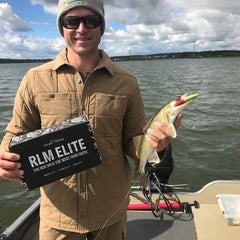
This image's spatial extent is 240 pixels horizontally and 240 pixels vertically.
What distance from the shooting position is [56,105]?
2463mm

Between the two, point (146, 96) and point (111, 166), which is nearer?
point (111, 166)

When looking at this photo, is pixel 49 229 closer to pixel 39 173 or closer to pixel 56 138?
pixel 39 173

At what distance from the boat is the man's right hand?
1.81 metres

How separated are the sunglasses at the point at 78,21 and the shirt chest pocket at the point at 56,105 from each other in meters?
0.71

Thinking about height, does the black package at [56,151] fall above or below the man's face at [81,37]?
below

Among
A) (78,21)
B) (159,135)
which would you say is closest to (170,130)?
(159,135)

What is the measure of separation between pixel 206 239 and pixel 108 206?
2070 millimetres

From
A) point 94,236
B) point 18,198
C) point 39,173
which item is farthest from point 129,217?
point 18,198

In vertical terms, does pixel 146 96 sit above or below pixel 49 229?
below

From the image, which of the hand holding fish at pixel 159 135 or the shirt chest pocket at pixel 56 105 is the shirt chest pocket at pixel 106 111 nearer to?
the shirt chest pocket at pixel 56 105

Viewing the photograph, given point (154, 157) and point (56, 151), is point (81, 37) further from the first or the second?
point (154, 157)

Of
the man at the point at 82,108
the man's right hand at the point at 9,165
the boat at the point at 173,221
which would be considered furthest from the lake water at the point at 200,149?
the man's right hand at the point at 9,165

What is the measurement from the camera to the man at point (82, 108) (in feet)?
8.10

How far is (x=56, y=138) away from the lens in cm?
224
